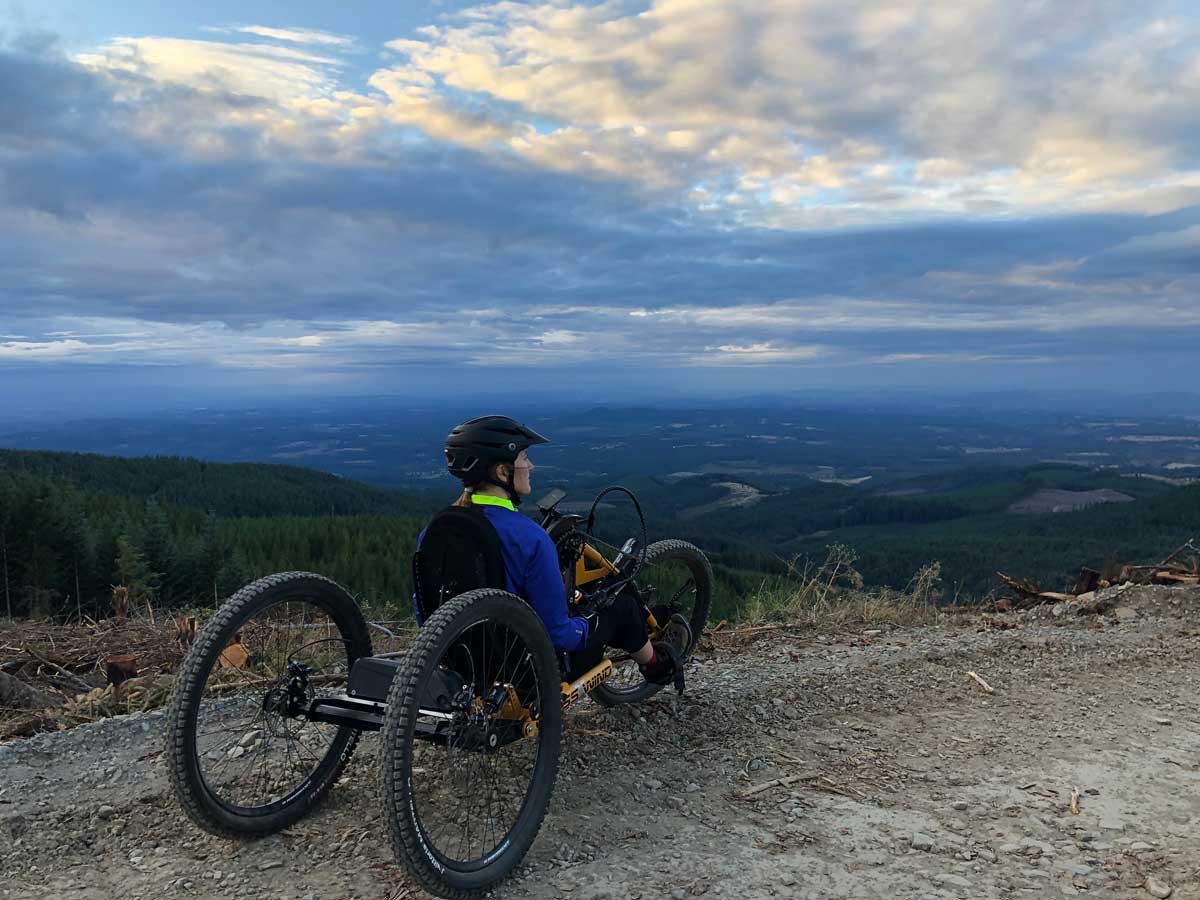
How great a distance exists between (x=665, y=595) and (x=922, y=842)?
3257 millimetres

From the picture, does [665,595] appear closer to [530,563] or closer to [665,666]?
[665,666]

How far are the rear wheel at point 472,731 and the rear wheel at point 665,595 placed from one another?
158 cm

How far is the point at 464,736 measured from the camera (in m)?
3.49

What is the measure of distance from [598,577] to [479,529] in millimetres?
1790

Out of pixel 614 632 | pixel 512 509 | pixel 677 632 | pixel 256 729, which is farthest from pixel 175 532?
pixel 512 509

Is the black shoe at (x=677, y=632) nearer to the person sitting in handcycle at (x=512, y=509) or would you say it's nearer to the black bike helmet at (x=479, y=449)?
the person sitting in handcycle at (x=512, y=509)

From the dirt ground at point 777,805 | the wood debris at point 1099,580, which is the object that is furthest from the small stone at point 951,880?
the wood debris at point 1099,580

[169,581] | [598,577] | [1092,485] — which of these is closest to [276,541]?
[169,581]

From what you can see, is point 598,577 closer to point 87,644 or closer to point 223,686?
point 223,686

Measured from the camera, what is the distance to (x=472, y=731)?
3.51 meters

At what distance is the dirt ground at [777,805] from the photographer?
3.50 meters

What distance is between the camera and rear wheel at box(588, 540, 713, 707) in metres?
5.70

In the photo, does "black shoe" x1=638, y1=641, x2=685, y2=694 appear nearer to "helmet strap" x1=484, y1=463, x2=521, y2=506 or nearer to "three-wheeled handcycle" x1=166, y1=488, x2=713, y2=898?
"three-wheeled handcycle" x1=166, y1=488, x2=713, y2=898

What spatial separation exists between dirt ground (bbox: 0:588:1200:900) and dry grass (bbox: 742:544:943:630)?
2000mm
